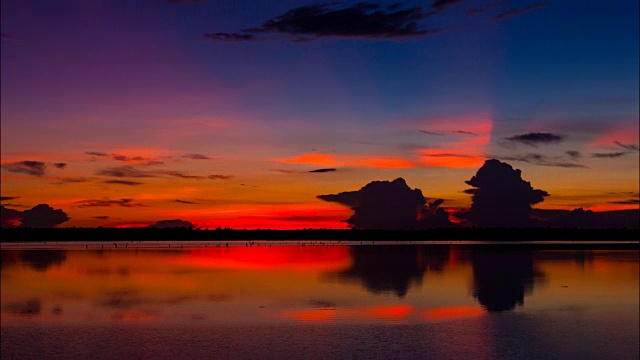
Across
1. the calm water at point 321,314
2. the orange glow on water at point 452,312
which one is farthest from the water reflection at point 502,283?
the orange glow on water at point 452,312

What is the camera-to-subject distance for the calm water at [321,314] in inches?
1042

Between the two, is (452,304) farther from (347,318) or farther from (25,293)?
(25,293)

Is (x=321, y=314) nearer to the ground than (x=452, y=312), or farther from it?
nearer to the ground

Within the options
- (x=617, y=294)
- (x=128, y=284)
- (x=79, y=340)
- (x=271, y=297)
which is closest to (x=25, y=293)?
(x=128, y=284)

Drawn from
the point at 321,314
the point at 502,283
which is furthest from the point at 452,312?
the point at 502,283

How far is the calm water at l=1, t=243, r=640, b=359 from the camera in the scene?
26469 millimetres

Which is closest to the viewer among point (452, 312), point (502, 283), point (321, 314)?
point (321, 314)

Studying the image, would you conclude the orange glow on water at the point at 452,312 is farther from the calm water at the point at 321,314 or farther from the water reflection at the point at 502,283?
the water reflection at the point at 502,283

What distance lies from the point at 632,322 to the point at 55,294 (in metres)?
34.6

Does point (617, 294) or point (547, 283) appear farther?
point (547, 283)

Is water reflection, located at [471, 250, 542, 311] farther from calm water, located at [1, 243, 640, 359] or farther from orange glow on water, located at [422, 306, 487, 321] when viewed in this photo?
orange glow on water, located at [422, 306, 487, 321]

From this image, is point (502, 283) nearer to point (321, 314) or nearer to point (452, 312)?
point (452, 312)

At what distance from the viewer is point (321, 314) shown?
3516 centimetres

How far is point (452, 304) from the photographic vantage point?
130 ft
